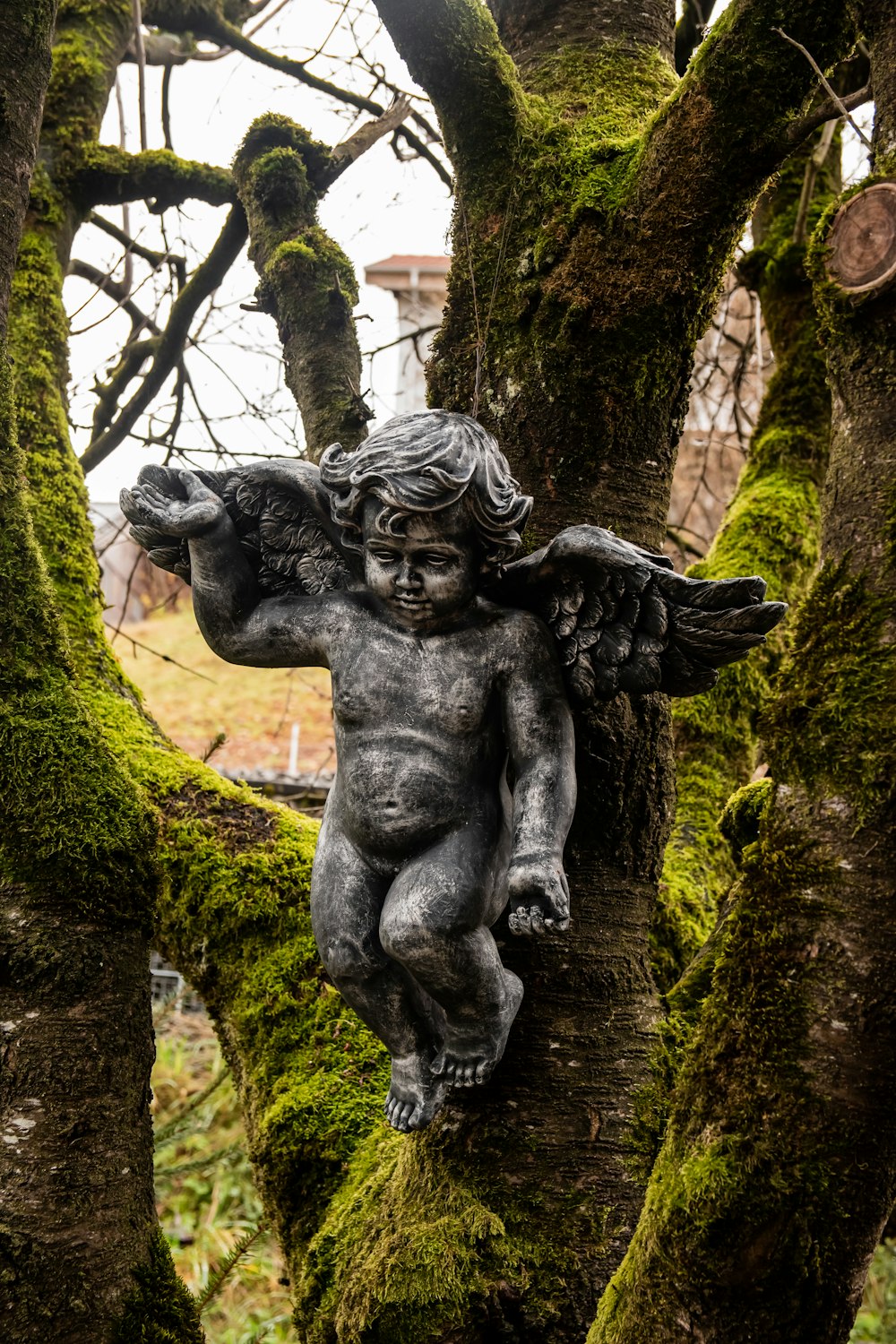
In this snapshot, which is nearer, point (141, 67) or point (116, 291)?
point (141, 67)

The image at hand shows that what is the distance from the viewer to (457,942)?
2.03 meters

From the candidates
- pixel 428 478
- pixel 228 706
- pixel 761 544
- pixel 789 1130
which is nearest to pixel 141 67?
pixel 428 478

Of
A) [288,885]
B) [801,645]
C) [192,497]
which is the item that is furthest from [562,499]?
[288,885]

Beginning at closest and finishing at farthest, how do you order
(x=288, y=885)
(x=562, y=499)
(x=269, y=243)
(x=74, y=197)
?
(x=562, y=499) → (x=288, y=885) → (x=269, y=243) → (x=74, y=197)

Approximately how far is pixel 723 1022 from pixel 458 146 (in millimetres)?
2057

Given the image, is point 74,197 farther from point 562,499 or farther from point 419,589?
point 419,589

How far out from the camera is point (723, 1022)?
5.33 ft

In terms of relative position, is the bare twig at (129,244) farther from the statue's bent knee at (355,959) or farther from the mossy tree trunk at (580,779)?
the statue's bent knee at (355,959)

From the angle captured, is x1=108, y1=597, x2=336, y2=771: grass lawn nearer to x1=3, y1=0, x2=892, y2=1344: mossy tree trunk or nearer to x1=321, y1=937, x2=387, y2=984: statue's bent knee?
x1=3, y1=0, x2=892, y2=1344: mossy tree trunk

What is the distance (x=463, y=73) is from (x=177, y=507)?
1.19m

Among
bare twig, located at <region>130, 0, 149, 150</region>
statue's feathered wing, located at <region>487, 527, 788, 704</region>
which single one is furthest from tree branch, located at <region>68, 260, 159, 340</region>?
statue's feathered wing, located at <region>487, 527, 788, 704</region>

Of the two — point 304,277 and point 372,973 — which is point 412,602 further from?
point 304,277

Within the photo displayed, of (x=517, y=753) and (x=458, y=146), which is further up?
(x=458, y=146)

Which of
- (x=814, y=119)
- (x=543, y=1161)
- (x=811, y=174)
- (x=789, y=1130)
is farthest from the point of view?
(x=811, y=174)
